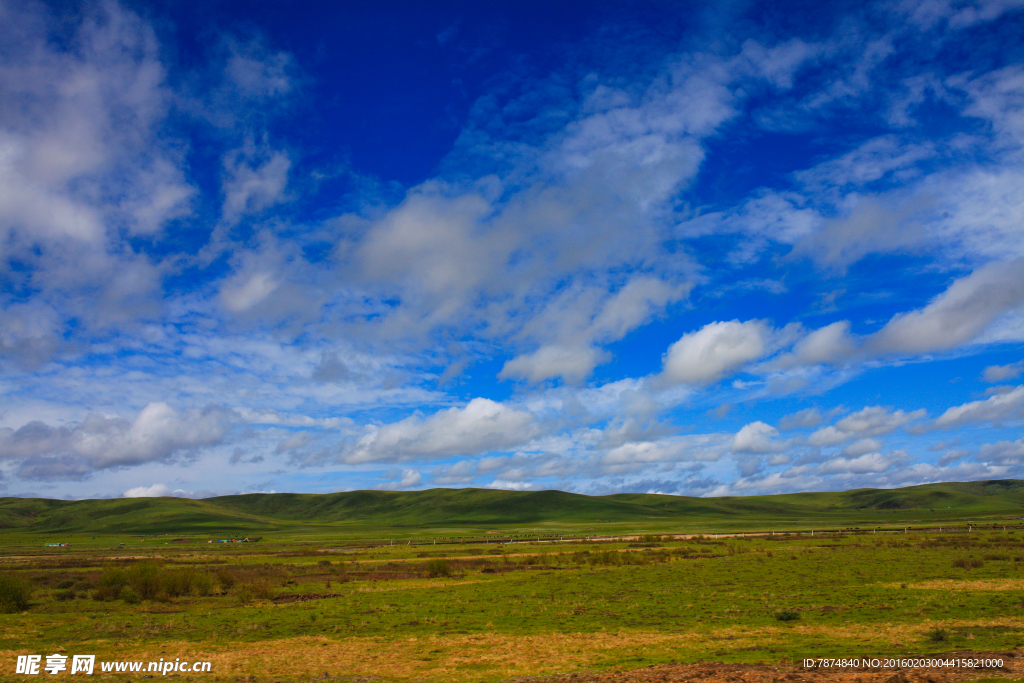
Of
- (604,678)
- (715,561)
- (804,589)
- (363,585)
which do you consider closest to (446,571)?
(363,585)

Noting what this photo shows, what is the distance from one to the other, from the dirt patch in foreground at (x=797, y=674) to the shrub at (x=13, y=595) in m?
27.8

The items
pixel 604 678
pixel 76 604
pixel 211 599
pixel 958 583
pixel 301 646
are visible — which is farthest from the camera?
pixel 211 599

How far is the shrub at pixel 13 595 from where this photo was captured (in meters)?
27.6

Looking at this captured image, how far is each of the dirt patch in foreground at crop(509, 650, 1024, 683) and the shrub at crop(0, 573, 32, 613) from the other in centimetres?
2784

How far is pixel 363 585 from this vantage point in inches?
1485

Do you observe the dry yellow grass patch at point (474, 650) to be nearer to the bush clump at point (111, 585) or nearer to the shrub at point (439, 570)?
the bush clump at point (111, 585)

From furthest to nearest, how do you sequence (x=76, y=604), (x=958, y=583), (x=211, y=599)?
(x=211, y=599) → (x=76, y=604) → (x=958, y=583)

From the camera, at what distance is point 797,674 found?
12.4 m

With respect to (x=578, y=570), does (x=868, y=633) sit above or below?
above

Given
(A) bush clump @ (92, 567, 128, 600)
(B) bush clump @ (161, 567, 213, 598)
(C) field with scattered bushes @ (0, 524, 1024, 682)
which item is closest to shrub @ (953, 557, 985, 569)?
(C) field with scattered bushes @ (0, 524, 1024, 682)

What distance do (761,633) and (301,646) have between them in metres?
15.0

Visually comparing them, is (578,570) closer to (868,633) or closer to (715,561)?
(715,561)

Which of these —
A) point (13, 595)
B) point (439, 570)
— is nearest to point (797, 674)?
point (13, 595)

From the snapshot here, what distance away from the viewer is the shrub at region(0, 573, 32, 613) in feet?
90.4
